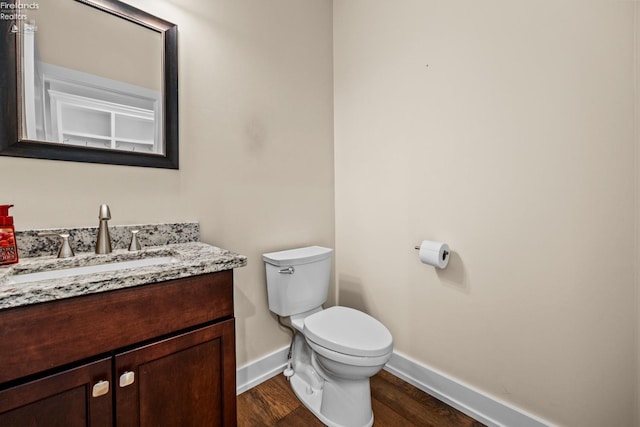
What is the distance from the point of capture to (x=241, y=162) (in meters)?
1.52

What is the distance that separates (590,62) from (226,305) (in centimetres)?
166

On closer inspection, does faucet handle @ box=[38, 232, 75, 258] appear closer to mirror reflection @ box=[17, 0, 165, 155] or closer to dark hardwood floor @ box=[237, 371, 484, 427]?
mirror reflection @ box=[17, 0, 165, 155]

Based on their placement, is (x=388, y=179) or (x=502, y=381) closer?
(x=502, y=381)

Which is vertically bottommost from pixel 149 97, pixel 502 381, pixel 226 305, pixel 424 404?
pixel 424 404

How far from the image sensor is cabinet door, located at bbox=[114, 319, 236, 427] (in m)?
0.79

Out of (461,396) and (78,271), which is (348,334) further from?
(78,271)

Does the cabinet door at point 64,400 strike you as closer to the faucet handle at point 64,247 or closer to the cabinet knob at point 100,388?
the cabinet knob at point 100,388

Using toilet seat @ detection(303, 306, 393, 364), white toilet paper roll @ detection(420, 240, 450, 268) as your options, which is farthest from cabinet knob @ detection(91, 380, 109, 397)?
white toilet paper roll @ detection(420, 240, 450, 268)

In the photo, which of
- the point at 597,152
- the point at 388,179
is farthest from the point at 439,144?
the point at 597,152

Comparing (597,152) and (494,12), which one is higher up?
(494,12)

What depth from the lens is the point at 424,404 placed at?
146cm

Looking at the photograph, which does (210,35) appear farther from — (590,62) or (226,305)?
(590,62)

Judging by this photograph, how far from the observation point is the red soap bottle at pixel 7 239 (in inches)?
33.7

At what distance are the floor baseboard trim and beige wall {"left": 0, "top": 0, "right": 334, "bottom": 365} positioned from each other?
80cm
